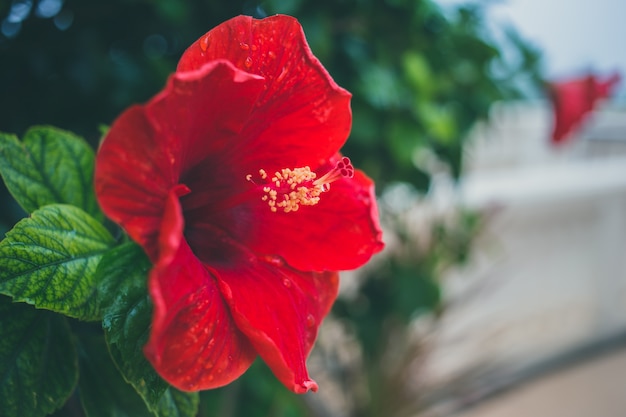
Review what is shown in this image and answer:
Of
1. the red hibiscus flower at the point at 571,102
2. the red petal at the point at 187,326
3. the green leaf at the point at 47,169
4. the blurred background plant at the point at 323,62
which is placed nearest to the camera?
the red petal at the point at 187,326

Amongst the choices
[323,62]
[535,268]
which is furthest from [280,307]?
[535,268]

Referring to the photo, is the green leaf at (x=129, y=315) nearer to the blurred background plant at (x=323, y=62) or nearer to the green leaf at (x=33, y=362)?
the green leaf at (x=33, y=362)

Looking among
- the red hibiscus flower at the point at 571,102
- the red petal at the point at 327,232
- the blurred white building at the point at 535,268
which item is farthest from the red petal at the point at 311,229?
the blurred white building at the point at 535,268

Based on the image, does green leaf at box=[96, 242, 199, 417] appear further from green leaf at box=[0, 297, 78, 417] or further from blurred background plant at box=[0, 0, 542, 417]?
blurred background plant at box=[0, 0, 542, 417]

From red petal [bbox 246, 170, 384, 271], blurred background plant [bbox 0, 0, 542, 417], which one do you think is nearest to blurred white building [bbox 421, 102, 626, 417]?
blurred background plant [bbox 0, 0, 542, 417]

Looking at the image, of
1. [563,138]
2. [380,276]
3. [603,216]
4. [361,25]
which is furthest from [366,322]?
[603,216]

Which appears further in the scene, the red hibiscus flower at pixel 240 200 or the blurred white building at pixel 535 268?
the blurred white building at pixel 535 268
